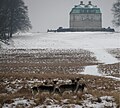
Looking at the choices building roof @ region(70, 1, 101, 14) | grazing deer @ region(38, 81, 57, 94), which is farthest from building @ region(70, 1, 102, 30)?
grazing deer @ region(38, 81, 57, 94)

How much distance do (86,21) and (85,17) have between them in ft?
5.39

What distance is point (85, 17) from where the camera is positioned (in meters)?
137

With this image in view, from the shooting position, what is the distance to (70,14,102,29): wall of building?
448 ft

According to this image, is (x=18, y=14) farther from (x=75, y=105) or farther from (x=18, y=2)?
(x=75, y=105)

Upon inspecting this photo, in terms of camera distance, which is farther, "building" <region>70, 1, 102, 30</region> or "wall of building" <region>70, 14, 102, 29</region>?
"building" <region>70, 1, 102, 30</region>

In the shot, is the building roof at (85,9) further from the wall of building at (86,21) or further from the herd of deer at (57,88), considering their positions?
the herd of deer at (57,88)

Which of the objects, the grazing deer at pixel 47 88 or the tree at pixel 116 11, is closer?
the grazing deer at pixel 47 88

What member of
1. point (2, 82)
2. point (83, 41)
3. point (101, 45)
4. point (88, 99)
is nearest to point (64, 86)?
point (88, 99)

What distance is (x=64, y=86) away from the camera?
16.3 metres

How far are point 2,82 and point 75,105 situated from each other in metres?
8.56

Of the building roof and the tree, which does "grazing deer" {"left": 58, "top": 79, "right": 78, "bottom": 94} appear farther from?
the building roof

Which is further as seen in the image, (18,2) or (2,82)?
(18,2)

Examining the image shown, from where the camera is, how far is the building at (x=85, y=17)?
13662 cm

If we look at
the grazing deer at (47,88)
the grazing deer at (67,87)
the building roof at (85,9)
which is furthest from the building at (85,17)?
the grazing deer at (47,88)
